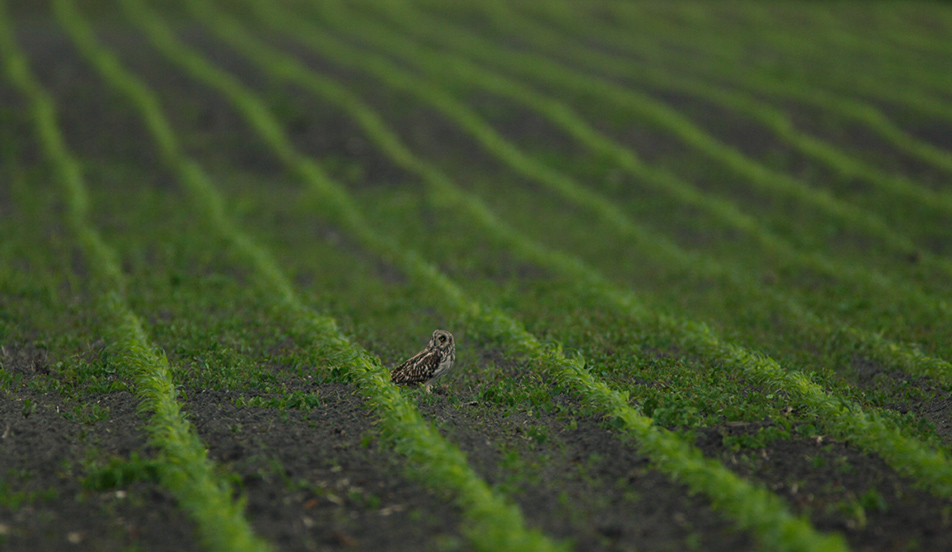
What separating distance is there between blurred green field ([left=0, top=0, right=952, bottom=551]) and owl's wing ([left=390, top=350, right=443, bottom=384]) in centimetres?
21

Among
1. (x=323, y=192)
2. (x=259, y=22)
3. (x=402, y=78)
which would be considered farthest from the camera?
(x=259, y=22)

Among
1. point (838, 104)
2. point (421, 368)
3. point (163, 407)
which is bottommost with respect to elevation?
point (163, 407)

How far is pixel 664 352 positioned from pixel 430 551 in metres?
5.09

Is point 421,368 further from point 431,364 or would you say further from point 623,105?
point 623,105

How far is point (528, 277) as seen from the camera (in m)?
14.3

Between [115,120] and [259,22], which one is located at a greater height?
[259,22]

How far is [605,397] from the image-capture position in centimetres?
894

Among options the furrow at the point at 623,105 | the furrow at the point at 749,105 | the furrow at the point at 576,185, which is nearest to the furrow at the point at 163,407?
the furrow at the point at 576,185

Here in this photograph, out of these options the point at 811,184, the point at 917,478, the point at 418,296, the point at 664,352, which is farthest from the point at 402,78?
the point at 917,478

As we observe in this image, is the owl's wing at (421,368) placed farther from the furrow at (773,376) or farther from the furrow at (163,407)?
the furrow at (163,407)

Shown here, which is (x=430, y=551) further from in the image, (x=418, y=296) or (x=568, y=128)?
(x=568, y=128)

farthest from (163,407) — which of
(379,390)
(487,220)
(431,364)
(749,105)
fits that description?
(749,105)

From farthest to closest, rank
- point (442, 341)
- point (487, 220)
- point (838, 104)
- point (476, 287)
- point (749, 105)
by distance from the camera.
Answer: point (749, 105)
point (838, 104)
point (487, 220)
point (476, 287)
point (442, 341)

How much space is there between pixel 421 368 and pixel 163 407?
2600 millimetres
